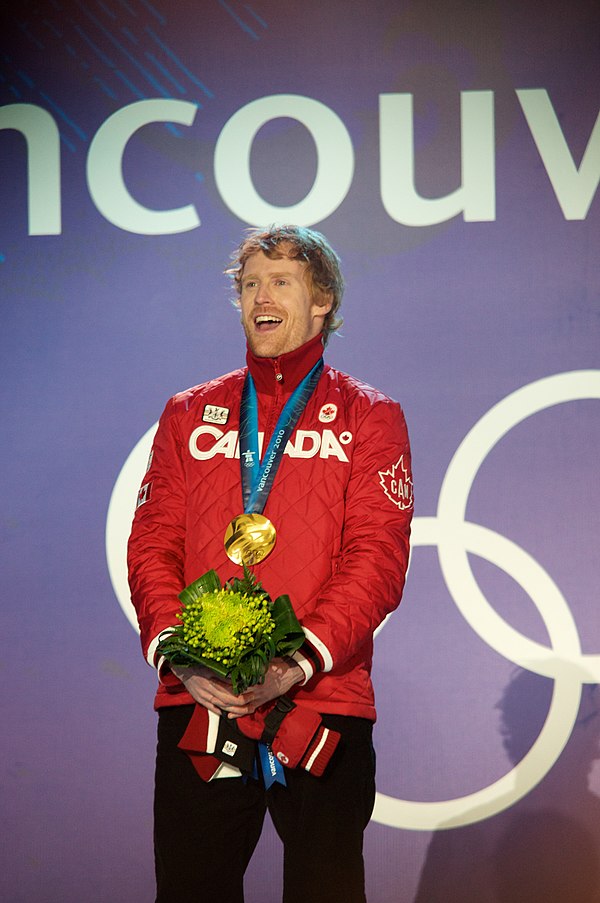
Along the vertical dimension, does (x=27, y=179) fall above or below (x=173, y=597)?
above

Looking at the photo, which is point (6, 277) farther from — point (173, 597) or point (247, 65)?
point (173, 597)

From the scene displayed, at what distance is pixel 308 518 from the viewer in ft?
6.82

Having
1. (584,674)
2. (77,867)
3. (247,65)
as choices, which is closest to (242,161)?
(247,65)

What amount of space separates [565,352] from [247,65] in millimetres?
1317

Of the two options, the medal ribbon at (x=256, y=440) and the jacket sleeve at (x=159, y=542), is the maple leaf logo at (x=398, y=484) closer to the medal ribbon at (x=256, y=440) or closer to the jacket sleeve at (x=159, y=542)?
the medal ribbon at (x=256, y=440)

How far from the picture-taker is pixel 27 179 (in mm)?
3289

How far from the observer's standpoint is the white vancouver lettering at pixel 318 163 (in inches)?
123

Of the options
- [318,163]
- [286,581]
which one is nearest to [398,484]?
[286,581]

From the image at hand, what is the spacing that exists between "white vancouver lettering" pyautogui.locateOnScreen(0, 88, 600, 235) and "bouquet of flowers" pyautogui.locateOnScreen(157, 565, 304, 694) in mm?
1635

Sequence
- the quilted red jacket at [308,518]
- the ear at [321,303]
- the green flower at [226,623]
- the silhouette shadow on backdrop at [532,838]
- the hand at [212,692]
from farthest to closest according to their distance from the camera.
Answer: the silhouette shadow on backdrop at [532,838]
the ear at [321,303]
the quilted red jacket at [308,518]
the hand at [212,692]
the green flower at [226,623]

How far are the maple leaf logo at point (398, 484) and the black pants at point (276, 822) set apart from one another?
446mm

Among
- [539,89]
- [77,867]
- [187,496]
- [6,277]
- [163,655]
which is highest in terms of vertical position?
[539,89]

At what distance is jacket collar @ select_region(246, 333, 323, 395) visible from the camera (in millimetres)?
2232

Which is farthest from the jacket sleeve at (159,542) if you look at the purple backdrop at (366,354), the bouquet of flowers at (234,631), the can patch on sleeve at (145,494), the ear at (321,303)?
the purple backdrop at (366,354)
